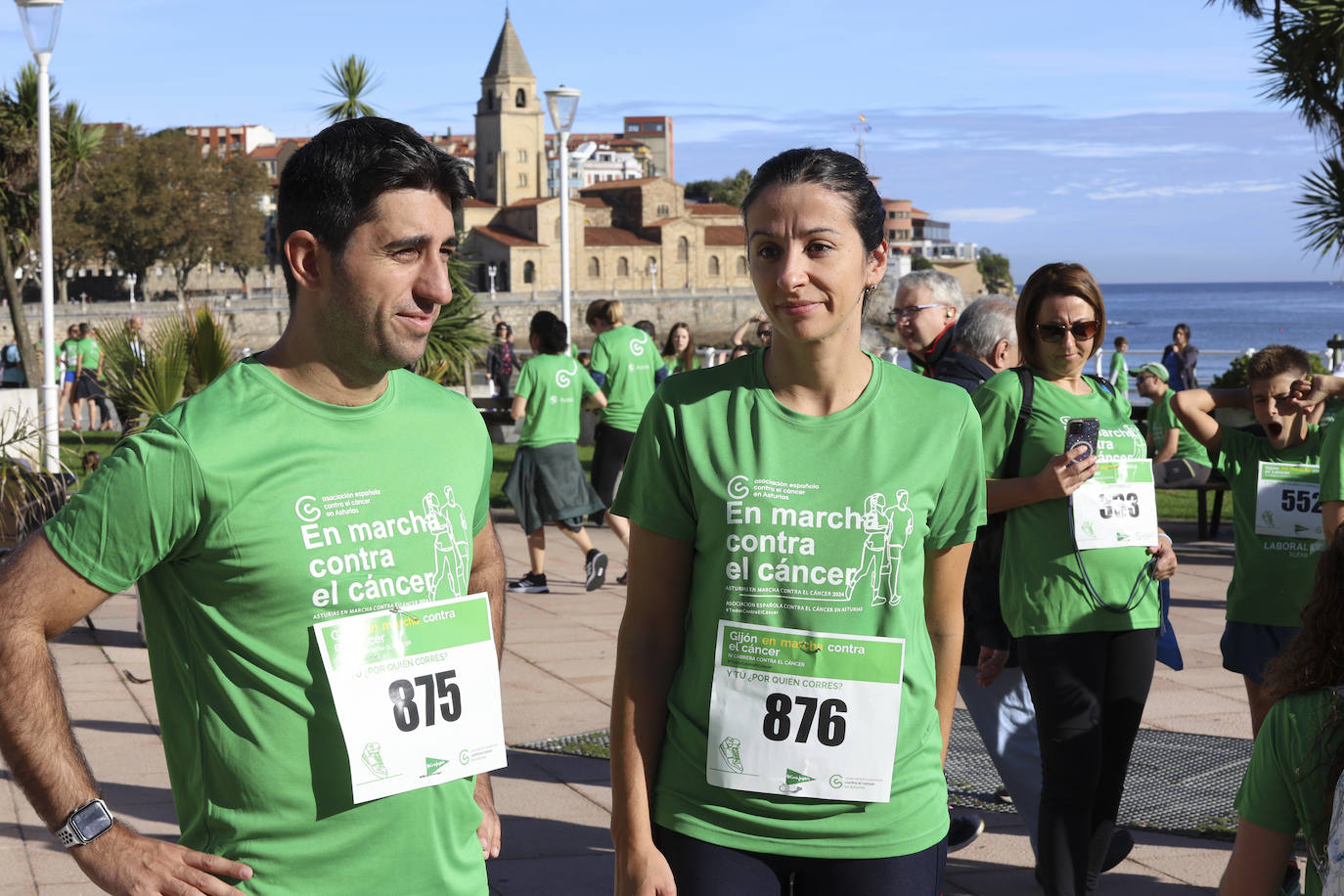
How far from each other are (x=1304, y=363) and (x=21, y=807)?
15.6 ft

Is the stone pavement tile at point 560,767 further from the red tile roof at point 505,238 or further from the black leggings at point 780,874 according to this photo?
the red tile roof at point 505,238

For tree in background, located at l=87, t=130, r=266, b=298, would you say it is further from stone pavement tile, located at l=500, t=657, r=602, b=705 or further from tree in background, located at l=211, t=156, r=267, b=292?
stone pavement tile, located at l=500, t=657, r=602, b=705

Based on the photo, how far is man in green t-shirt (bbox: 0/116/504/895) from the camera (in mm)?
2031

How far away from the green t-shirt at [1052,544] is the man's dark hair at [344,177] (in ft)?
7.74

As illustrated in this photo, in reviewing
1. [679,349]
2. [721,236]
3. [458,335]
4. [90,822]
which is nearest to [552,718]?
[90,822]

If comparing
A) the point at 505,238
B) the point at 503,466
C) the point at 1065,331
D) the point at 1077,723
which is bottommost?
the point at 503,466

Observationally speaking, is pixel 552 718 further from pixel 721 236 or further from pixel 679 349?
pixel 721 236

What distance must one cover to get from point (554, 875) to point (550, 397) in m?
6.12

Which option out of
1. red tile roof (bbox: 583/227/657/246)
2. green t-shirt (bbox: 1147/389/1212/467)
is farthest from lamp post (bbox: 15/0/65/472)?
red tile roof (bbox: 583/227/657/246)

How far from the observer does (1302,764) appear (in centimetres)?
214

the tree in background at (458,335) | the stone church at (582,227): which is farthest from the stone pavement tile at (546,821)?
the stone church at (582,227)

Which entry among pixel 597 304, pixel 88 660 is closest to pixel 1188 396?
pixel 88 660

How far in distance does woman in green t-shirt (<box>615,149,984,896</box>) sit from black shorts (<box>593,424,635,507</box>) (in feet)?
28.9

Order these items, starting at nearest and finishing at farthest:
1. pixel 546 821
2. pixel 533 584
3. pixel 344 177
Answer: pixel 344 177 → pixel 546 821 → pixel 533 584
